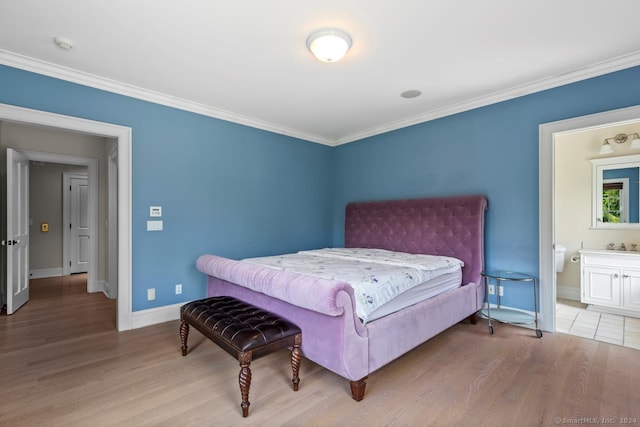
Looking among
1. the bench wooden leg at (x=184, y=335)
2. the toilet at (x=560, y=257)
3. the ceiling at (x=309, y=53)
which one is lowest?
the bench wooden leg at (x=184, y=335)

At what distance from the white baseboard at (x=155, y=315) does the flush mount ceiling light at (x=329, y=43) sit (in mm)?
3068

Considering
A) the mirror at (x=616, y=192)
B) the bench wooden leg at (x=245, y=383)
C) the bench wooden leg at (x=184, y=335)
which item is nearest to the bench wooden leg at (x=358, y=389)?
the bench wooden leg at (x=245, y=383)

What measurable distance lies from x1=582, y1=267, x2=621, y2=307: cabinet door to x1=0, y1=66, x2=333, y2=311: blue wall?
3729 mm

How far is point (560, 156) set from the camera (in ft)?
14.5

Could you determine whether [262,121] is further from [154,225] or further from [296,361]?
[296,361]

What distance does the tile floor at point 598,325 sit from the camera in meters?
2.91

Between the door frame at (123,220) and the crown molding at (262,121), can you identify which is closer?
the crown molding at (262,121)

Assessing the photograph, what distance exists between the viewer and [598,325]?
3.25m

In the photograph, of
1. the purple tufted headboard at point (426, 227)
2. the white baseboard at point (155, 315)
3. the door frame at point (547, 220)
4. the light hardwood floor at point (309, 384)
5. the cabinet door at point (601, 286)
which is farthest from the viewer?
the cabinet door at point (601, 286)

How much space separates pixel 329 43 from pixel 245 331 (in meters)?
2.11

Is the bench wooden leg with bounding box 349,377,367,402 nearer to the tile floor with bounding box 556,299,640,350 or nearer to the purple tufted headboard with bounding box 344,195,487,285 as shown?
the purple tufted headboard with bounding box 344,195,487,285

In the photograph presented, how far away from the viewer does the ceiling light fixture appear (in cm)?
372

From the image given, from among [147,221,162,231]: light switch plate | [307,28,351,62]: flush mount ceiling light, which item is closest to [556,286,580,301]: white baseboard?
[307,28,351,62]: flush mount ceiling light

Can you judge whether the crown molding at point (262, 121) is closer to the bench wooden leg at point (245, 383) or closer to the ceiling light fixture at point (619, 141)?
the ceiling light fixture at point (619, 141)
